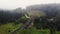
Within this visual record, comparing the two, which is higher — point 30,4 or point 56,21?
point 30,4

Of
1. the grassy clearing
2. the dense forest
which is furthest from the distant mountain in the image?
the grassy clearing

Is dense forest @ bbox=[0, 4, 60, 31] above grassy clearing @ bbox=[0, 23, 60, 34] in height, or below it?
above

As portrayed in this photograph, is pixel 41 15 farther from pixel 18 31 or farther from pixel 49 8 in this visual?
pixel 18 31

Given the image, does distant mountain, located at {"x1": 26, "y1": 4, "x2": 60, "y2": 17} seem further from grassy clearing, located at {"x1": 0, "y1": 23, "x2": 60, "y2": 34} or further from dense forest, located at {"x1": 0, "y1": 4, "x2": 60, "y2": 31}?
grassy clearing, located at {"x1": 0, "y1": 23, "x2": 60, "y2": 34}

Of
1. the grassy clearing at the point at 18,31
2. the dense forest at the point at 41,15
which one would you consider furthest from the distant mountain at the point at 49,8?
the grassy clearing at the point at 18,31

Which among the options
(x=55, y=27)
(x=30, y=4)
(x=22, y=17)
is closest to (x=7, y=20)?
(x=22, y=17)

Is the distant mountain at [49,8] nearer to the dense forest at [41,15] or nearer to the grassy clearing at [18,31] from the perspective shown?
the dense forest at [41,15]

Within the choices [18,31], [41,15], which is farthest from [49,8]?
[18,31]

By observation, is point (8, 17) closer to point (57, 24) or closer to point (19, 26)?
point (19, 26)

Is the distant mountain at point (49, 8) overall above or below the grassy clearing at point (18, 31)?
above

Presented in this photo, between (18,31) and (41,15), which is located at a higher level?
(41,15)

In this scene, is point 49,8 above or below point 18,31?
above
